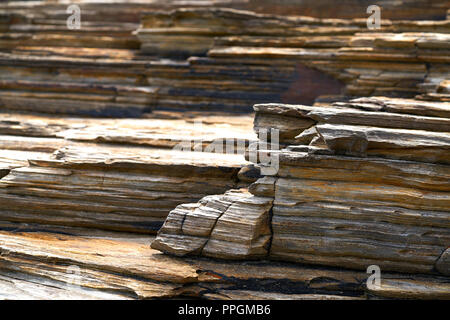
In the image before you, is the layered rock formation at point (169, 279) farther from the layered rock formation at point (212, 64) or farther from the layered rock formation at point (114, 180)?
the layered rock formation at point (212, 64)

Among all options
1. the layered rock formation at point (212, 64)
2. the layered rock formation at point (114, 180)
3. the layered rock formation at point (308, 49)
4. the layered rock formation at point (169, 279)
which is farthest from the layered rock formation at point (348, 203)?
the layered rock formation at point (212, 64)

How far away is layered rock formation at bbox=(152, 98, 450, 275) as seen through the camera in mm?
8703

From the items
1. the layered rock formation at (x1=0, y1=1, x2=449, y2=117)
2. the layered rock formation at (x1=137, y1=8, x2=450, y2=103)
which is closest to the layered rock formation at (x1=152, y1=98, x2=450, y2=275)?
the layered rock formation at (x1=137, y1=8, x2=450, y2=103)

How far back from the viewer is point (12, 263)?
360 inches

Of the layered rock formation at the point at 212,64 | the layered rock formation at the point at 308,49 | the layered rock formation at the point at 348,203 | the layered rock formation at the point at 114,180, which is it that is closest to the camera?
the layered rock formation at the point at 348,203

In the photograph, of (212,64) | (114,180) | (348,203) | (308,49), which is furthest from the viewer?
(212,64)

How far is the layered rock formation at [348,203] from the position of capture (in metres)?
8.70

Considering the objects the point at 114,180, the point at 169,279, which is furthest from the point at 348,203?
the point at 114,180

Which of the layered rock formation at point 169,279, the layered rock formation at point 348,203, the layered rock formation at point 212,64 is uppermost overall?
the layered rock formation at point 212,64

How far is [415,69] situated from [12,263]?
1017cm

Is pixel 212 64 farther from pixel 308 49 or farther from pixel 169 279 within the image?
pixel 169 279

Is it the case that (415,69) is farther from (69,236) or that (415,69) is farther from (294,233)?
(69,236)

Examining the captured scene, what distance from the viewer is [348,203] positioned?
8859 mm
